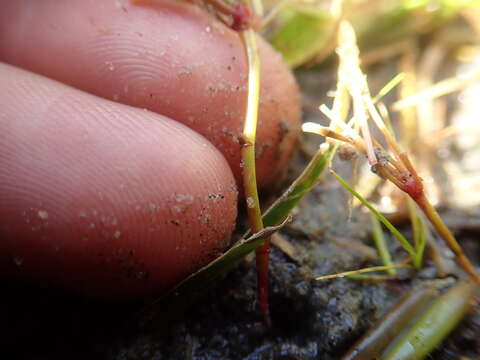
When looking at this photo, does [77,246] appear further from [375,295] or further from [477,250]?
[477,250]

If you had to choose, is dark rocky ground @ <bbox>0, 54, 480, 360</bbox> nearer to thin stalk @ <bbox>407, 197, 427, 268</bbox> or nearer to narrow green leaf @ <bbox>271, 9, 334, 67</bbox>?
thin stalk @ <bbox>407, 197, 427, 268</bbox>

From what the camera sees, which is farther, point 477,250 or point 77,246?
point 477,250

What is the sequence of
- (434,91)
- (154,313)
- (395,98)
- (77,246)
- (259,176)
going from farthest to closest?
(395,98) → (434,91) → (259,176) → (154,313) → (77,246)

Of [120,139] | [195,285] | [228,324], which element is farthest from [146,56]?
[228,324]

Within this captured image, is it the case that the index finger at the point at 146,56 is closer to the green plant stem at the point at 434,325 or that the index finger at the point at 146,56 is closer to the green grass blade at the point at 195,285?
the green grass blade at the point at 195,285

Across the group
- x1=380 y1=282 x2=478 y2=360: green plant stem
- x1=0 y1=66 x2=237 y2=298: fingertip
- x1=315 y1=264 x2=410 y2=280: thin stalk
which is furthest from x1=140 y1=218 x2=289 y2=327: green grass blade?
x1=380 y1=282 x2=478 y2=360: green plant stem

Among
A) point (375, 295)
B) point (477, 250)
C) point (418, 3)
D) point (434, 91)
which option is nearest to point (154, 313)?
point (375, 295)
